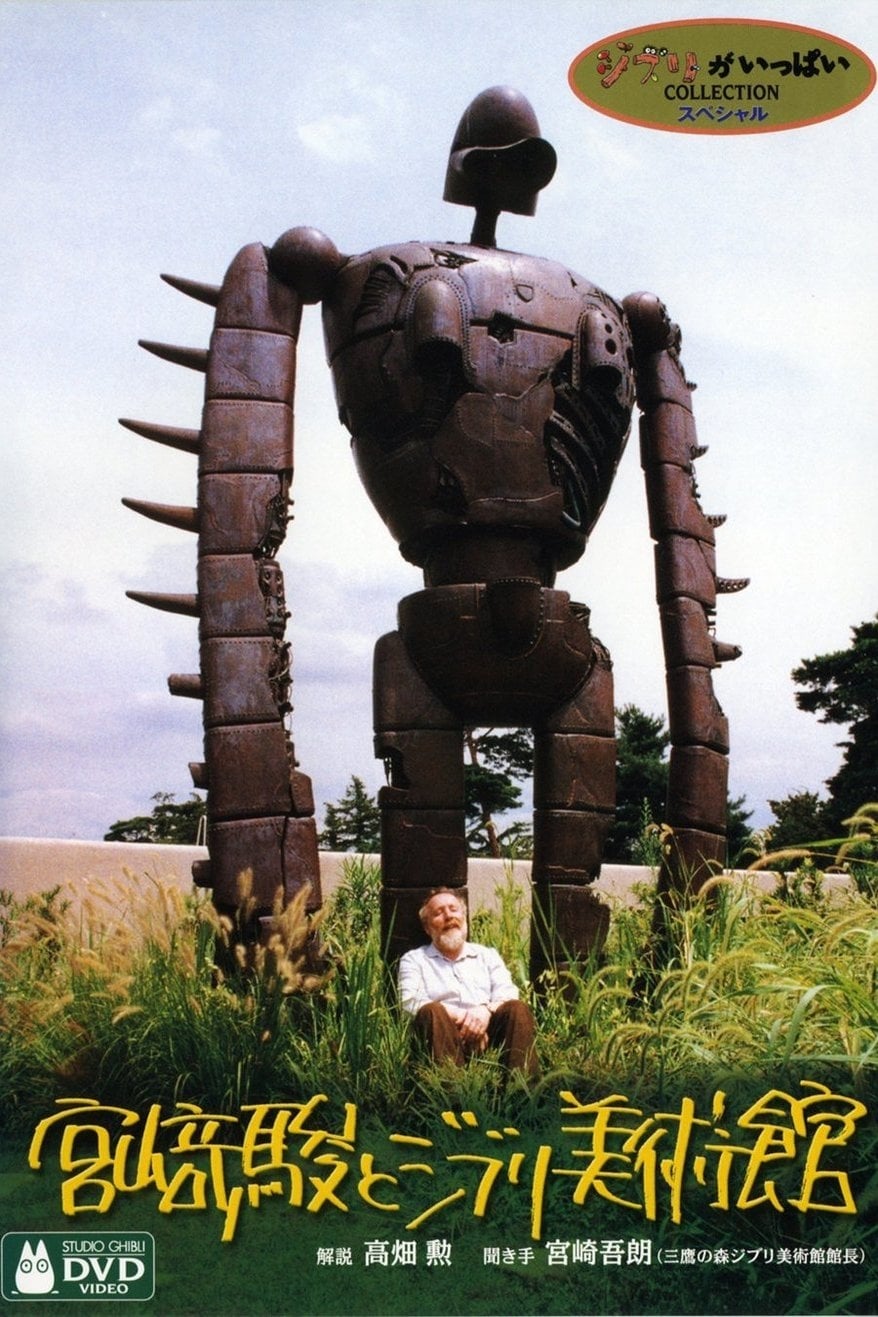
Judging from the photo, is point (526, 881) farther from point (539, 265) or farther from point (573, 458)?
point (539, 265)

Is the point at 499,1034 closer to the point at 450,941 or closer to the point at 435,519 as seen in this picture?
the point at 450,941

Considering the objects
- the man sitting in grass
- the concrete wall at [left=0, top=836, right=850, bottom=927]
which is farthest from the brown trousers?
the concrete wall at [left=0, top=836, right=850, bottom=927]

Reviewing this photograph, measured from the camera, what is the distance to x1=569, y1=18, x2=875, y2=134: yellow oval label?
138 inches

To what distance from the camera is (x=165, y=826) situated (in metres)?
6.88

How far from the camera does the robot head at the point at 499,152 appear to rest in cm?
389

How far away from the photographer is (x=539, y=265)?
12.7ft

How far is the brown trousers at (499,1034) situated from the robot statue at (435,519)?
1.43 ft

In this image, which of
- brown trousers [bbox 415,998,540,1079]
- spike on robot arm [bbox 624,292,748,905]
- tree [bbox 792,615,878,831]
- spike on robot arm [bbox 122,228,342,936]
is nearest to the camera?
brown trousers [bbox 415,998,540,1079]

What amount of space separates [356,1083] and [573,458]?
1.90m

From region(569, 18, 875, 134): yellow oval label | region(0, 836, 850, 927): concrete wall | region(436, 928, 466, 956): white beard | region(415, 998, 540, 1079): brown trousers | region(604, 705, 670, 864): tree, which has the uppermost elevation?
region(569, 18, 875, 134): yellow oval label

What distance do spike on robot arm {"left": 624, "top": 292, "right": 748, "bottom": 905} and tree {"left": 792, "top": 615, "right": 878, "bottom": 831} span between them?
2250mm

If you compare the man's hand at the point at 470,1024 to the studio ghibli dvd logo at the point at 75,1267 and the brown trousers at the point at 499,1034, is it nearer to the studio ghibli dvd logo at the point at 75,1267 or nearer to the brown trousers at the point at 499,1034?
the brown trousers at the point at 499,1034

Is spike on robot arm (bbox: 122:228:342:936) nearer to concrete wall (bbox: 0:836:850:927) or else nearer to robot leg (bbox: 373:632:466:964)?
robot leg (bbox: 373:632:466:964)

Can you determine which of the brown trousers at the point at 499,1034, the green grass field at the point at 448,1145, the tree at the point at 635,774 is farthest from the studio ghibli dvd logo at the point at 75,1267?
the tree at the point at 635,774
